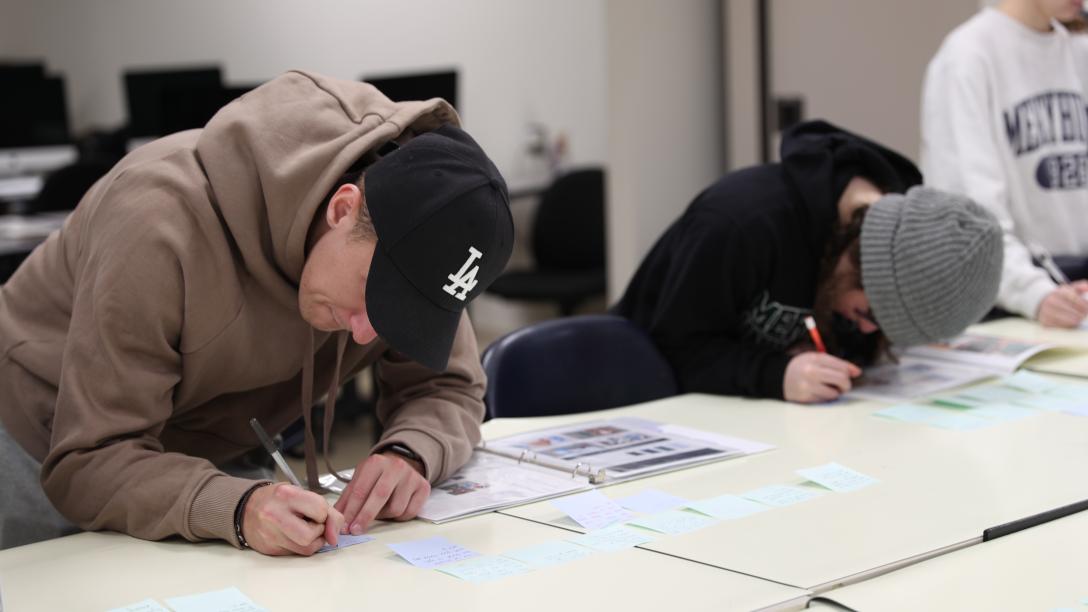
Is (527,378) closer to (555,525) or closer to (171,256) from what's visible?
(555,525)

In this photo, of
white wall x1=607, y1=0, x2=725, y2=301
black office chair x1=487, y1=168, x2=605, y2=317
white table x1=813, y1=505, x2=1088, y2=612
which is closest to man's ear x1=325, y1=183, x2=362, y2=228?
white table x1=813, y1=505, x2=1088, y2=612

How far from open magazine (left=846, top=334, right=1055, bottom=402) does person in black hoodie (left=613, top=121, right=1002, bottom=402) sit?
66 millimetres

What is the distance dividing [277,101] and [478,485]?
59 cm

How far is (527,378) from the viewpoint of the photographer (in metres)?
2.18

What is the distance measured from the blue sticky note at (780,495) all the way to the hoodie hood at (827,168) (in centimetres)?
74

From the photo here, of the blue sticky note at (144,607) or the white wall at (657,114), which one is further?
the white wall at (657,114)

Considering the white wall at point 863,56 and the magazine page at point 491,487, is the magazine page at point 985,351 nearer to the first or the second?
the magazine page at point 491,487

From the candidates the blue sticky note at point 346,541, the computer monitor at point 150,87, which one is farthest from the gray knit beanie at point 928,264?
the computer monitor at point 150,87

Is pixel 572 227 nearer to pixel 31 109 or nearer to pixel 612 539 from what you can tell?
pixel 31 109

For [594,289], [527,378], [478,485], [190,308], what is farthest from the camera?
[594,289]

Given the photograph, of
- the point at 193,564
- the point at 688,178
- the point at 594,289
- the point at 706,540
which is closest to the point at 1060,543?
the point at 706,540

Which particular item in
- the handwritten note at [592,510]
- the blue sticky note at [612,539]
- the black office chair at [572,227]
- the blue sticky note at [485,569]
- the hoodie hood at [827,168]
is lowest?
the black office chair at [572,227]

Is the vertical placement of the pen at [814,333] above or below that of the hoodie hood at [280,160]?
below

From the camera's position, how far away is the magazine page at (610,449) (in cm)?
Answer: 168
